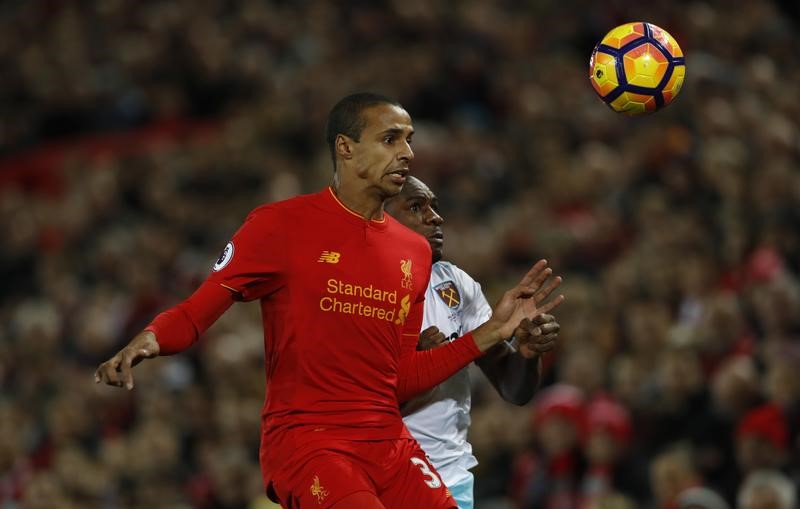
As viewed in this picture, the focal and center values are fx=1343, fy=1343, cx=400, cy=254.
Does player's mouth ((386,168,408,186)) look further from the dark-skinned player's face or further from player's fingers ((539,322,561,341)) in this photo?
player's fingers ((539,322,561,341))

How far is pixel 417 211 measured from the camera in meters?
6.03

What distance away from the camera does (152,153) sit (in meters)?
15.3

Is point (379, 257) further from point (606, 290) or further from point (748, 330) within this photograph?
point (606, 290)

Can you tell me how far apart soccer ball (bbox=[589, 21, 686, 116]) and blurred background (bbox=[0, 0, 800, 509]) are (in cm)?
238

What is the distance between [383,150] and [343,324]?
0.71 meters

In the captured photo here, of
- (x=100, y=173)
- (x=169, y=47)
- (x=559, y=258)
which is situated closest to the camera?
(x=559, y=258)

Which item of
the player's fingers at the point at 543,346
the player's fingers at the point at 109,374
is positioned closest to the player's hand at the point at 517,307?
the player's fingers at the point at 543,346

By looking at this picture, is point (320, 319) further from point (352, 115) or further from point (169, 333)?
point (352, 115)

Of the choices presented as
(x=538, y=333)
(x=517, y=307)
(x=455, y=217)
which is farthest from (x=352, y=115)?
(x=455, y=217)

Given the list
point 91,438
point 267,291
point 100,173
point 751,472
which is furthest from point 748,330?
point 100,173

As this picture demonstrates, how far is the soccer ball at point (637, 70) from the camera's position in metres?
6.02

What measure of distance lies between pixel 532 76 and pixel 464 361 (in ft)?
26.0

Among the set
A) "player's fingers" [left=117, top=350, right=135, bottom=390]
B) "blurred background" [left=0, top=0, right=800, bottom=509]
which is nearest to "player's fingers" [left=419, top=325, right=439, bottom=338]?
"player's fingers" [left=117, top=350, right=135, bottom=390]

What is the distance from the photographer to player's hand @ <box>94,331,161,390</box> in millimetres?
4559
